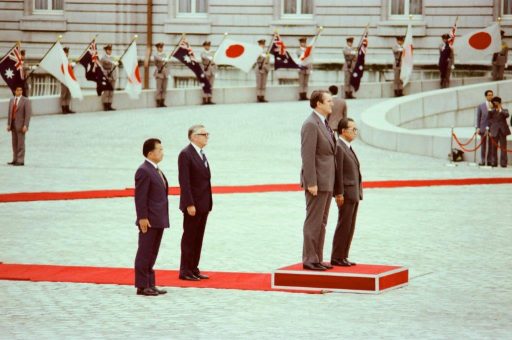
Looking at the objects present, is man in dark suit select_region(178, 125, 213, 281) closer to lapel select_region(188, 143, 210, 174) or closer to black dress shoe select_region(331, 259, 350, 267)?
lapel select_region(188, 143, 210, 174)

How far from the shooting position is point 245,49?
40156mm

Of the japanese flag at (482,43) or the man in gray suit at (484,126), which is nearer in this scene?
the man in gray suit at (484,126)

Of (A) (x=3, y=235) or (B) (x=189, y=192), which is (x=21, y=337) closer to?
(B) (x=189, y=192)

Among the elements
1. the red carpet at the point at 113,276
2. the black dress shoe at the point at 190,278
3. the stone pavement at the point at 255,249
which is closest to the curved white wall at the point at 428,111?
the stone pavement at the point at 255,249

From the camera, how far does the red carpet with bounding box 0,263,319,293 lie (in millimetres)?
13625

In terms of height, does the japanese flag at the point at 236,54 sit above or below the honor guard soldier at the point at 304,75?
above

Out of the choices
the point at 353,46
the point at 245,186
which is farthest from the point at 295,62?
the point at 245,186

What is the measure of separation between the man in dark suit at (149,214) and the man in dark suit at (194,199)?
0.63 m

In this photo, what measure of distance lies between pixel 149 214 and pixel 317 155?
1.78m

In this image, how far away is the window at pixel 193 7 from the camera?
1933 inches

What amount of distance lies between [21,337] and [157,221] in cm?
244

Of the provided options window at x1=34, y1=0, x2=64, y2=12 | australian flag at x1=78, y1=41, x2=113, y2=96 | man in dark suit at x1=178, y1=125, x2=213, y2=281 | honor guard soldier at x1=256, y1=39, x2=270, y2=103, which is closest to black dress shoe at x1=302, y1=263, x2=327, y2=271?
man in dark suit at x1=178, y1=125, x2=213, y2=281

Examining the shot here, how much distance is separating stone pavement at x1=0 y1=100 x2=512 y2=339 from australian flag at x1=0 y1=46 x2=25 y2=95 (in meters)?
2.78

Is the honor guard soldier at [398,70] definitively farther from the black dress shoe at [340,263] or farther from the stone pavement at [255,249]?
the black dress shoe at [340,263]
